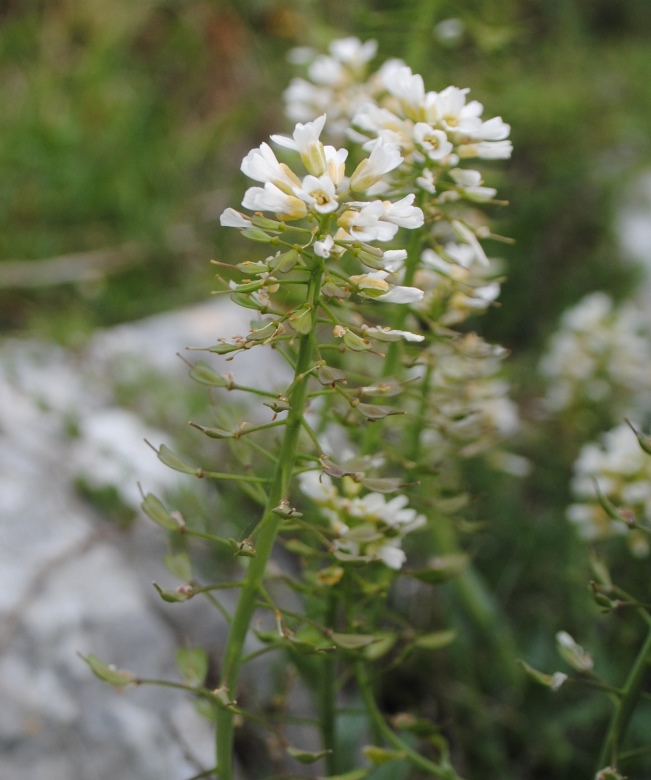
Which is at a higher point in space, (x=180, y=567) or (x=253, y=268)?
(x=253, y=268)

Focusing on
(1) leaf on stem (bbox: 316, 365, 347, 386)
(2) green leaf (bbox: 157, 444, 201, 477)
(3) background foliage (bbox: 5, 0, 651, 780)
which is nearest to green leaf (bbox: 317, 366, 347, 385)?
(1) leaf on stem (bbox: 316, 365, 347, 386)

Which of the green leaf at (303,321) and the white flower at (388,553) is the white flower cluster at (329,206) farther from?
the white flower at (388,553)

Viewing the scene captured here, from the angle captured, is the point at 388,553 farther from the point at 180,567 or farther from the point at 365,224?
the point at 365,224

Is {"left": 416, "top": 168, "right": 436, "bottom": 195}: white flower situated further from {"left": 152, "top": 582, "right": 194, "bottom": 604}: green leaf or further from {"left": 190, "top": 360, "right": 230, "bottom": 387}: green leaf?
{"left": 152, "top": 582, "right": 194, "bottom": 604}: green leaf

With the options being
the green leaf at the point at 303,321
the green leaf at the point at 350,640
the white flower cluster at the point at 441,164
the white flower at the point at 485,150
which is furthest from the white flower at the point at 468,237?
the green leaf at the point at 350,640

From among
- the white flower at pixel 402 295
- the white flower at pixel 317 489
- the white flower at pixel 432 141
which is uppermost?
the white flower at pixel 432 141

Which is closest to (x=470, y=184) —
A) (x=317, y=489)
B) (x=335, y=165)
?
(x=335, y=165)
